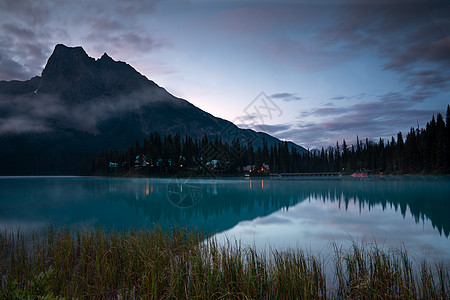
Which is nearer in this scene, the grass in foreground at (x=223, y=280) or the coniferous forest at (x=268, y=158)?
the grass in foreground at (x=223, y=280)

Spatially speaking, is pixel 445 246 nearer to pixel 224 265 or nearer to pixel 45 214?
pixel 224 265

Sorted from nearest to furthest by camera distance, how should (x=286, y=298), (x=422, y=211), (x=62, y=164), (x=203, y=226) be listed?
(x=286, y=298) < (x=203, y=226) < (x=422, y=211) < (x=62, y=164)

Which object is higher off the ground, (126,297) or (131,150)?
(131,150)

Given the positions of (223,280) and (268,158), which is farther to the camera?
(268,158)

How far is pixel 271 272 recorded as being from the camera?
22.3ft

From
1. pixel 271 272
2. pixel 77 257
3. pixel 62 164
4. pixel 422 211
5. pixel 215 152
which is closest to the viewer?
pixel 271 272

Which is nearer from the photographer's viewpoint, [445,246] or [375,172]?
[445,246]

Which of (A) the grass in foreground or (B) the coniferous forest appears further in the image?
(B) the coniferous forest

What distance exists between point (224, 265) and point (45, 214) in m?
26.7

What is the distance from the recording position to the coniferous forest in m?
80.2

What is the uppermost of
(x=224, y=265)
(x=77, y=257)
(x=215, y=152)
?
(x=215, y=152)

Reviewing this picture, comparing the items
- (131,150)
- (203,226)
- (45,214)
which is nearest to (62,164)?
(131,150)

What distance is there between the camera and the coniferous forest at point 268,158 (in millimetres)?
80250

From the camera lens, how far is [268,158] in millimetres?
136250
